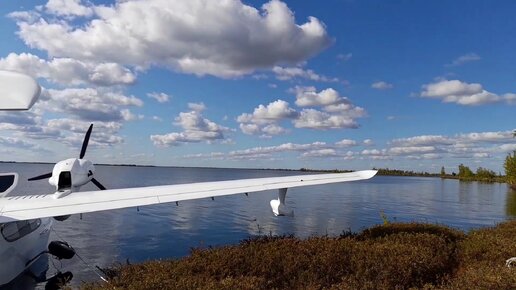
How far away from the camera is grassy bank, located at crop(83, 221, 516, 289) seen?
849cm

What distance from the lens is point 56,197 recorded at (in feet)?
43.0

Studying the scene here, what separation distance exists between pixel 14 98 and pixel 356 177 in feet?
39.9

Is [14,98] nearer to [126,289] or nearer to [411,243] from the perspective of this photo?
[126,289]

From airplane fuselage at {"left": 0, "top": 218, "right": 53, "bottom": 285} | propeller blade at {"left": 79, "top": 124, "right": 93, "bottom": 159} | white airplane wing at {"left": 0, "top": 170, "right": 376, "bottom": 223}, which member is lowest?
airplane fuselage at {"left": 0, "top": 218, "right": 53, "bottom": 285}

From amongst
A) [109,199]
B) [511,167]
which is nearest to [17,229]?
[109,199]

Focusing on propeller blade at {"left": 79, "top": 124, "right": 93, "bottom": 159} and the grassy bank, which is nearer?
the grassy bank

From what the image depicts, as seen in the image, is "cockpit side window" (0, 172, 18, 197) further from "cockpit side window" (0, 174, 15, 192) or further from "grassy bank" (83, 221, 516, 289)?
"grassy bank" (83, 221, 516, 289)

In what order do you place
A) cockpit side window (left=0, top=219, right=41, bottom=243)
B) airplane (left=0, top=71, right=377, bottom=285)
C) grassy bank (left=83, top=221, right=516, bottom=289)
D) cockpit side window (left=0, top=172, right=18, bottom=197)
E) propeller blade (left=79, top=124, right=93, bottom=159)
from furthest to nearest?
propeller blade (left=79, top=124, right=93, bottom=159)
cockpit side window (left=0, top=172, right=18, bottom=197)
cockpit side window (left=0, top=219, right=41, bottom=243)
airplane (left=0, top=71, right=377, bottom=285)
grassy bank (left=83, top=221, right=516, bottom=289)

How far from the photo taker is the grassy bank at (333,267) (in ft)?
27.9

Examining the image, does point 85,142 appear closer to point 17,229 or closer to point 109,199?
point 17,229

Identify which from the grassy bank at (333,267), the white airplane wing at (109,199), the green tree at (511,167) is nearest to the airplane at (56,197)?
the white airplane wing at (109,199)

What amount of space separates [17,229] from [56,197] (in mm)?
1954

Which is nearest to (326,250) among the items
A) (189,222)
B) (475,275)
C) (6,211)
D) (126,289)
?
(475,275)

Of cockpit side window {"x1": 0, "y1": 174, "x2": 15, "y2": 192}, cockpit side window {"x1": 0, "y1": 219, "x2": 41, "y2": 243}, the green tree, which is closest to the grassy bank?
cockpit side window {"x1": 0, "y1": 219, "x2": 41, "y2": 243}
